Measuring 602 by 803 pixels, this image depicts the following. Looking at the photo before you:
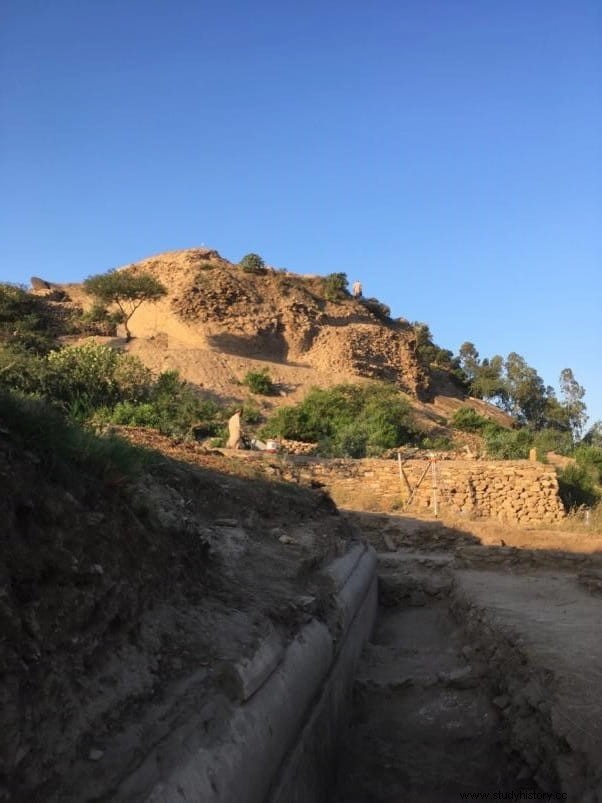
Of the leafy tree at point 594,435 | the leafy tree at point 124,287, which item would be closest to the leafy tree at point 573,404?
the leafy tree at point 594,435

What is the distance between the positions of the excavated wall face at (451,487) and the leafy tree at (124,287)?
2248cm

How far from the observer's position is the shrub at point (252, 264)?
42094 millimetres

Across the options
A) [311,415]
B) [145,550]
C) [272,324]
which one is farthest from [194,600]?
[272,324]

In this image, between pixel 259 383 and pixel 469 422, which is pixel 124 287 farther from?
pixel 469 422

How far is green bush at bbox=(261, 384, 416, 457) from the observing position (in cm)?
2019

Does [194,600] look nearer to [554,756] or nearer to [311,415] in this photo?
[554,756]

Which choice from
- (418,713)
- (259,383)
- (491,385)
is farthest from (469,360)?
(418,713)

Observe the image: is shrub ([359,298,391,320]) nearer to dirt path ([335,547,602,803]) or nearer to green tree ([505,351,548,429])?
green tree ([505,351,548,429])

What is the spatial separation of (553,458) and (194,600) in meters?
21.7

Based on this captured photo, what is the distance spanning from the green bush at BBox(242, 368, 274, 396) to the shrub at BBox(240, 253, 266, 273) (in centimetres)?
1138

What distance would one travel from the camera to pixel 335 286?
45719mm

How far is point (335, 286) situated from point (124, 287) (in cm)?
1565

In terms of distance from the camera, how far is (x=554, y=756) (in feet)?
10.8

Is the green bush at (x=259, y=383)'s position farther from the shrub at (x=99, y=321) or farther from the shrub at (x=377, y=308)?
the shrub at (x=377, y=308)
